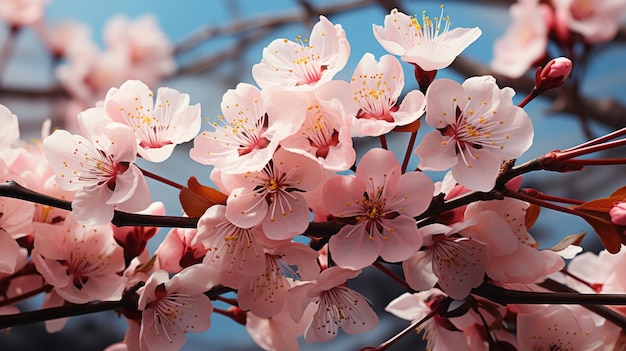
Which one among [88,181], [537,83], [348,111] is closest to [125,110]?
[88,181]

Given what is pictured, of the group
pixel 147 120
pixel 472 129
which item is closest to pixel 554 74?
pixel 472 129

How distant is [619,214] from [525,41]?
862 mm

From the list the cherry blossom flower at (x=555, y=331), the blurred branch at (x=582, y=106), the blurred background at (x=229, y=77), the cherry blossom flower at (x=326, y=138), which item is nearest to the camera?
the cherry blossom flower at (x=326, y=138)

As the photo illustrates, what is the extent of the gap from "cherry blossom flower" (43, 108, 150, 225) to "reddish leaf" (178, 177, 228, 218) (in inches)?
1.0

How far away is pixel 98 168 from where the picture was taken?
45cm

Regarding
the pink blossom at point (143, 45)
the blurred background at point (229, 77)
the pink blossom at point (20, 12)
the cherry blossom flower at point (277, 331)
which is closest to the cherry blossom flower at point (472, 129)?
the cherry blossom flower at point (277, 331)

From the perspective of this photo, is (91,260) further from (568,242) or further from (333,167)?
(568,242)

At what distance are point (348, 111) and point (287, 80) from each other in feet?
0.19

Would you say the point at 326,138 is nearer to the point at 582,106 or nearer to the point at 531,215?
the point at 531,215

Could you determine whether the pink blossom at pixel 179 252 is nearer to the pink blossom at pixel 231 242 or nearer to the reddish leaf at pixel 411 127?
the pink blossom at pixel 231 242

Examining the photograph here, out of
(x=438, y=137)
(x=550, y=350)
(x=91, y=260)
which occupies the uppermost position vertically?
(x=438, y=137)

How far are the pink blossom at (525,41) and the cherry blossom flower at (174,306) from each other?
0.81 m

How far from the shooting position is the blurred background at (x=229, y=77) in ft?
4.69

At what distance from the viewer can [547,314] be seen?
0.53 meters
